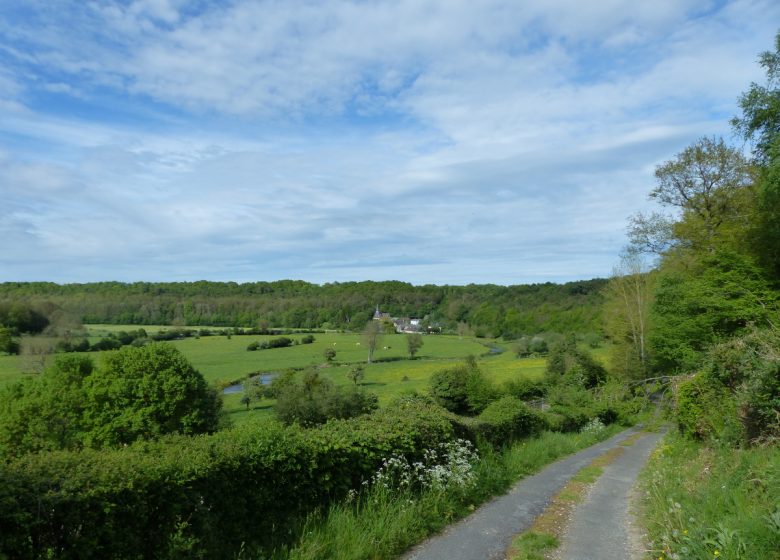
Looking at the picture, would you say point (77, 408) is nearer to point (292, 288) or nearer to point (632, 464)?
point (632, 464)

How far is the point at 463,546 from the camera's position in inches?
278

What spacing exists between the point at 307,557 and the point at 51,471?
2640 millimetres

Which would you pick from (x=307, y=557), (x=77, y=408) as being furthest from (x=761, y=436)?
(x=77, y=408)

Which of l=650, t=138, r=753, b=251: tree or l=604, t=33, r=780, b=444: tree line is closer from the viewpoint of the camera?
l=604, t=33, r=780, b=444: tree line

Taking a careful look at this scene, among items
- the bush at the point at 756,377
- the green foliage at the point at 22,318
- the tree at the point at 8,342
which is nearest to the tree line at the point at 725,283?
the bush at the point at 756,377

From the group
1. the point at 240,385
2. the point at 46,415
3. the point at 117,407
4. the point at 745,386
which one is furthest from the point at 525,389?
the point at 240,385

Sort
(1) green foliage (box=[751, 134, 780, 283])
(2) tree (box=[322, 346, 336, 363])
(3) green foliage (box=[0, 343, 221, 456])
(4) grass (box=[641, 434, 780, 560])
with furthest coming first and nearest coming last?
(2) tree (box=[322, 346, 336, 363])
(3) green foliage (box=[0, 343, 221, 456])
(1) green foliage (box=[751, 134, 780, 283])
(4) grass (box=[641, 434, 780, 560])

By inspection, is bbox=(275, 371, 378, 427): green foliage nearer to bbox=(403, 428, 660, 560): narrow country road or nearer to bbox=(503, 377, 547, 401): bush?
A: bbox=(503, 377, 547, 401): bush

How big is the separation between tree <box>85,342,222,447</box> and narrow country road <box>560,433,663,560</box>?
20154mm

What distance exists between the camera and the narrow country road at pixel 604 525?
708cm

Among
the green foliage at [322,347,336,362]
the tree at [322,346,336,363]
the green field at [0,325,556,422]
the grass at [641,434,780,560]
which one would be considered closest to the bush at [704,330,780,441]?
the grass at [641,434,780,560]

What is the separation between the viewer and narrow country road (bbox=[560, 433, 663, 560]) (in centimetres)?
708

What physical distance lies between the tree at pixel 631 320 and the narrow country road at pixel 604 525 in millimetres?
34650

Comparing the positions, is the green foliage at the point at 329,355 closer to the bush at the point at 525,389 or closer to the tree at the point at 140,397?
the bush at the point at 525,389
